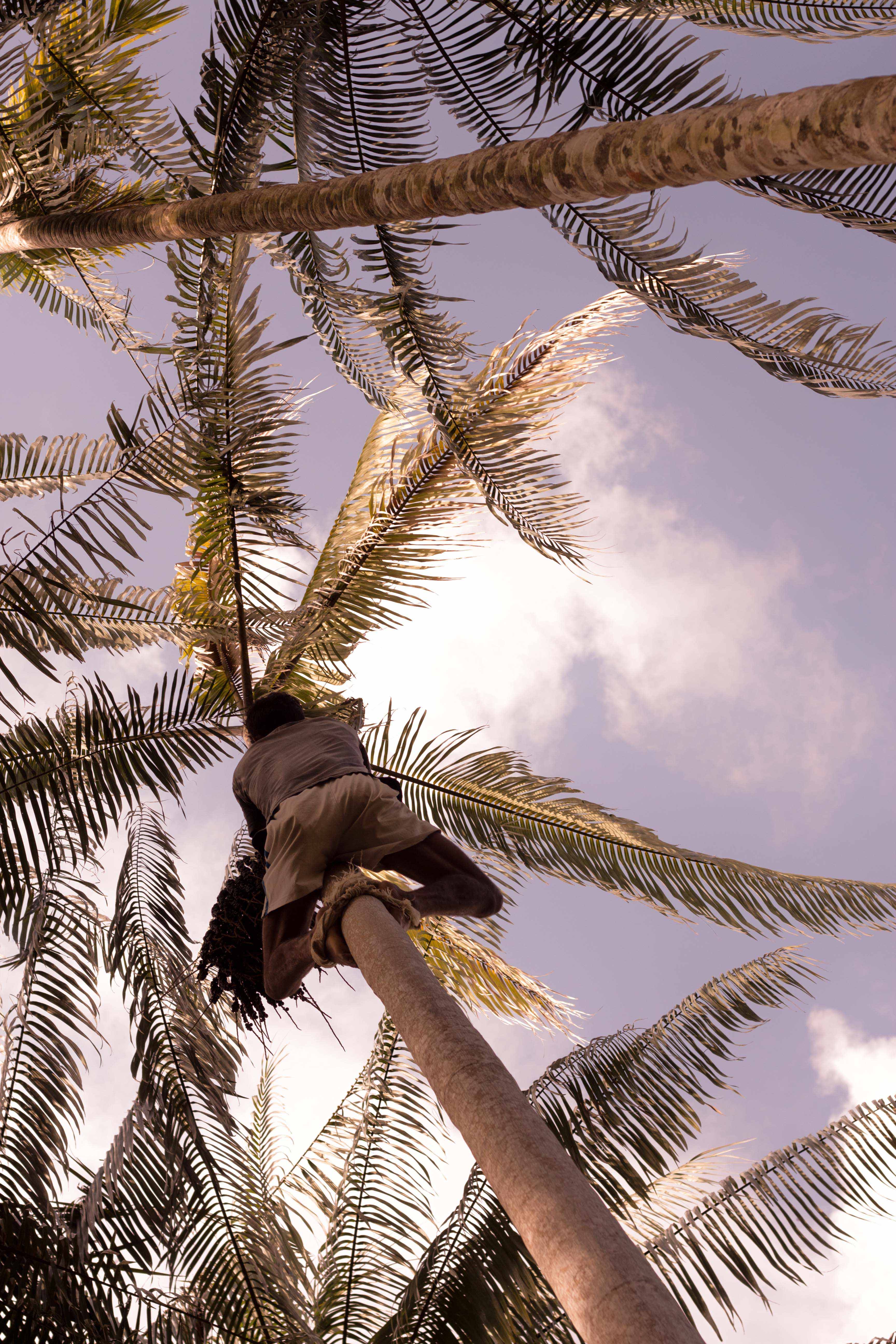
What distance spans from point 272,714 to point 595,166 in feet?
9.59

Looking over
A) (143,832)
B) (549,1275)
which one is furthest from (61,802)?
(549,1275)

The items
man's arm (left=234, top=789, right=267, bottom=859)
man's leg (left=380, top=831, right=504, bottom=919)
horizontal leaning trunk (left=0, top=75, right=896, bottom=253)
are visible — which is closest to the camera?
horizontal leaning trunk (left=0, top=75, right=896, bottom=253)

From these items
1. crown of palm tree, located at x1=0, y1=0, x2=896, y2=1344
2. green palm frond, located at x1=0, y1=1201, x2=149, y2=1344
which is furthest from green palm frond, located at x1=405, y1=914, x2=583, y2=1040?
green palm frond, located at x1=0, y1=1201, x2=149, y2=1344

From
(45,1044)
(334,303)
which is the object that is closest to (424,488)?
(334,303)

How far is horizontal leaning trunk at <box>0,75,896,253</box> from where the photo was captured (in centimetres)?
210

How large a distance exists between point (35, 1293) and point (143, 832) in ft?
8.38

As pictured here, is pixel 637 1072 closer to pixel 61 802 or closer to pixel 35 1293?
pixel 35 1293

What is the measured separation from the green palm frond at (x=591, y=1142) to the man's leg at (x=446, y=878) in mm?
1319

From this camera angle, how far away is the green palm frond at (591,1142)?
4.34 m

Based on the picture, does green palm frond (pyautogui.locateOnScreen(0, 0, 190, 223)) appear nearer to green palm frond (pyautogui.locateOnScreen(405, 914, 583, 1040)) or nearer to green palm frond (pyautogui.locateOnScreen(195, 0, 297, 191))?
green palm frond (pyautogui.locateOnScreen(195, 0, 297, 191))

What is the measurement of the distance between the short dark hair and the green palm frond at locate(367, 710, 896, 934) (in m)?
1.55

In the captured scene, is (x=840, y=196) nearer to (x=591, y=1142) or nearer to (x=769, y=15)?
(x=769, y=15)

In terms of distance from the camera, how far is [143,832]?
568 cm

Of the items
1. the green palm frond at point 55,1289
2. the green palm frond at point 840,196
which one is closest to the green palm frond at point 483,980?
the green palm frond at point 55,1289
